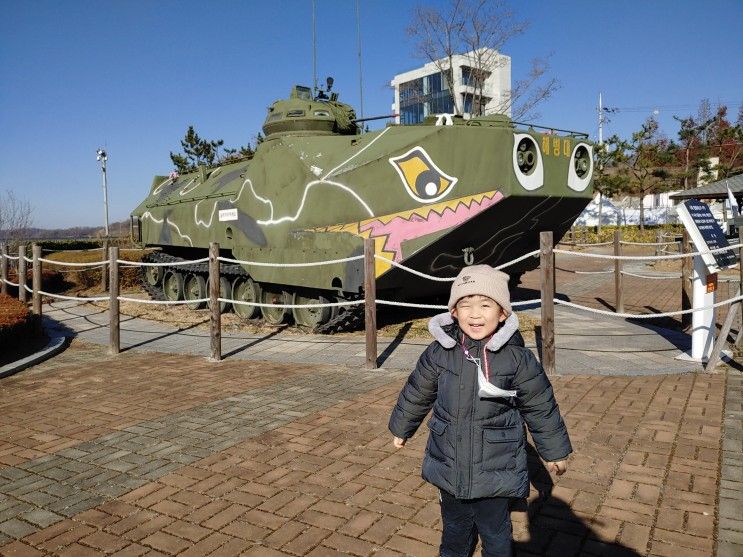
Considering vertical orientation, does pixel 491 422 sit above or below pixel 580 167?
below

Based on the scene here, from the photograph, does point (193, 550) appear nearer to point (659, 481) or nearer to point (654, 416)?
point (659, 481)

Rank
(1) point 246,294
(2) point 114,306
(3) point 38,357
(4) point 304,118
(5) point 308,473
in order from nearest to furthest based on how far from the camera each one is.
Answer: (5) point 308,473 → (3) point 38,357 → (2) point 114,306 → (4) point 304,118 → (1) point 246,294

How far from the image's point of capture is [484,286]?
242 cm

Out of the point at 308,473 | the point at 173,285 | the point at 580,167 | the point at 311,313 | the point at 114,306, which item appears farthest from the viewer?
the point at 173,285

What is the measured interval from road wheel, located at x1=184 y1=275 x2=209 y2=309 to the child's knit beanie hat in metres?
10.0

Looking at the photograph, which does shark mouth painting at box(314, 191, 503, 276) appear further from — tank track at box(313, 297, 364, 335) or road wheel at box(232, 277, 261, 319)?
road wheel at box(232, 277, 261, 319)

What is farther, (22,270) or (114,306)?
(22,270)

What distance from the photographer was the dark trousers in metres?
2.39

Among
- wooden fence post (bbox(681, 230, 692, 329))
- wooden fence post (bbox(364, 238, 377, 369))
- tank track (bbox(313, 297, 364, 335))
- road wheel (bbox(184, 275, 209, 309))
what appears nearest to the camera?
wooden fence post (bbox(364, 238, 377, 369))

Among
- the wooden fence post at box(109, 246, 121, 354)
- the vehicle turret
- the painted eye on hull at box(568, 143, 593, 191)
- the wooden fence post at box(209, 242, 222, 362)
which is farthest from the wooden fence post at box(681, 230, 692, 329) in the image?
the wooden fence post at box(109, 246, 121, 354)

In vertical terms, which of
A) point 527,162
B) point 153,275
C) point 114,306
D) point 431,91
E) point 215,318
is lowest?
point 215,318

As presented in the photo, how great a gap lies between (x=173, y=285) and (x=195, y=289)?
1.34 m

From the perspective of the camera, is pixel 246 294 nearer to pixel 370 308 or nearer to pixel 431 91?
pixel 370 308

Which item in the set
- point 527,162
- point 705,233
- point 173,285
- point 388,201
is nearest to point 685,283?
point 705,233
